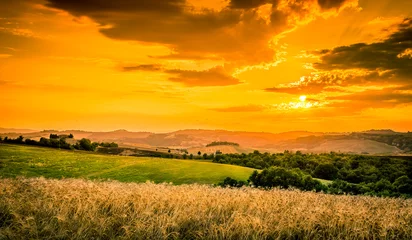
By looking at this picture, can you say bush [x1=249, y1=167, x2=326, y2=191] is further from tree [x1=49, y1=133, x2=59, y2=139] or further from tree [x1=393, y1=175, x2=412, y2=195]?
tree [x1=49, y1=133, x2=59, y2=139]

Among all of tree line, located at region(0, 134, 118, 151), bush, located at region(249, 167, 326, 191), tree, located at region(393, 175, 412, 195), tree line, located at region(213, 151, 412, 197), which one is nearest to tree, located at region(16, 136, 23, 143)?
tree line, located at region(0, 134, 118, 151)

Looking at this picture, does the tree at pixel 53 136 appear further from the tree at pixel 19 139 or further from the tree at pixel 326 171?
the tree at pixel 326 171

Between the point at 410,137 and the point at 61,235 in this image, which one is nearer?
the point at 61,235

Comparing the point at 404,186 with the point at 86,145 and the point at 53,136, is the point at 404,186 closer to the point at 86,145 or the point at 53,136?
the point at 86,145

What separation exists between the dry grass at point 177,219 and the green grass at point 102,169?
31.4 meters

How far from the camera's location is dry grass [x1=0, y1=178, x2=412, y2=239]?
8406 millimetres

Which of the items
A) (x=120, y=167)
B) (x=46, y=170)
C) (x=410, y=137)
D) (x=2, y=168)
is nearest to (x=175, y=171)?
(x=120, y=167)

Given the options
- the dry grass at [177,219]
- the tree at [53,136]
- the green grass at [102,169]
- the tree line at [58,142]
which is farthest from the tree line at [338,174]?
the tree at [53,136]

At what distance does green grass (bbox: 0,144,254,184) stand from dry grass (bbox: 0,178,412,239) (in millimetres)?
31382

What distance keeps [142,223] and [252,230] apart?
281cm

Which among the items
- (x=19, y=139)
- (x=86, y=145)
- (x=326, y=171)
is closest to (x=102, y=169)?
(x=86, y=145)

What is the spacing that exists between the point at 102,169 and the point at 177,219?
44678mm

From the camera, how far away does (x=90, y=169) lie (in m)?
50.3

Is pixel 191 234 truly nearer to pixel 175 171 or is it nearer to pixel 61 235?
pixel 61 235
